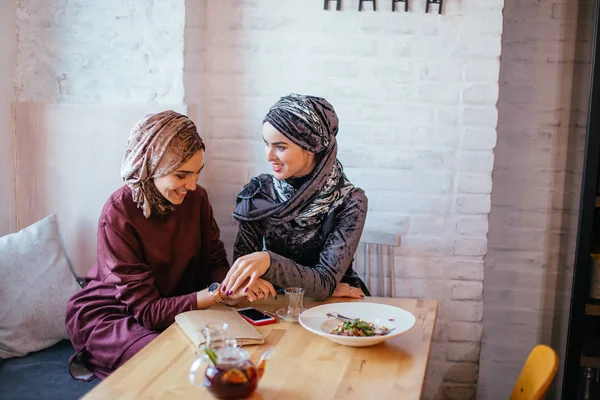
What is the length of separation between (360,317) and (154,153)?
2.57 feet

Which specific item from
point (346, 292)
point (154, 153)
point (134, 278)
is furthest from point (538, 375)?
point (154, 153)

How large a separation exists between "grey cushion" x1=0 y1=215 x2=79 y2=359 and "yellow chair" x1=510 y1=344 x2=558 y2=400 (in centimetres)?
148

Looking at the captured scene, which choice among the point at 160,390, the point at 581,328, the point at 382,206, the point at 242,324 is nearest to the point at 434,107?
the point at 382,206

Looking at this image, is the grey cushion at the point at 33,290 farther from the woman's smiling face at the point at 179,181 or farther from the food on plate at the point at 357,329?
the food on plate at the point at 357,329

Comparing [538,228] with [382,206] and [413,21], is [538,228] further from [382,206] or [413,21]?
[413,21]

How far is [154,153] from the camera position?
2.12 meters

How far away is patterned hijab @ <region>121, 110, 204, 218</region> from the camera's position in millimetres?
2121

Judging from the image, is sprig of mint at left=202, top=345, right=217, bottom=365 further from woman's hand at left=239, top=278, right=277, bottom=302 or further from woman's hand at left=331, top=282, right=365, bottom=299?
woman's hand at left=331, top=282, right=365, bottom=299

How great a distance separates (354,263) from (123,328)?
104 cm

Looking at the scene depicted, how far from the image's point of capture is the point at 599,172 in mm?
2566

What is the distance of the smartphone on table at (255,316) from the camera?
195 cm

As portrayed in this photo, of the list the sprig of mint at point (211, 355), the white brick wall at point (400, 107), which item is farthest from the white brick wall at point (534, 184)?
the sprig of mint at point (211, 355)

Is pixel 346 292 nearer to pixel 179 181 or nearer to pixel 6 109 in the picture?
pixel 179 181

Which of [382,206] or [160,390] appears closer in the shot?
[160,390]
